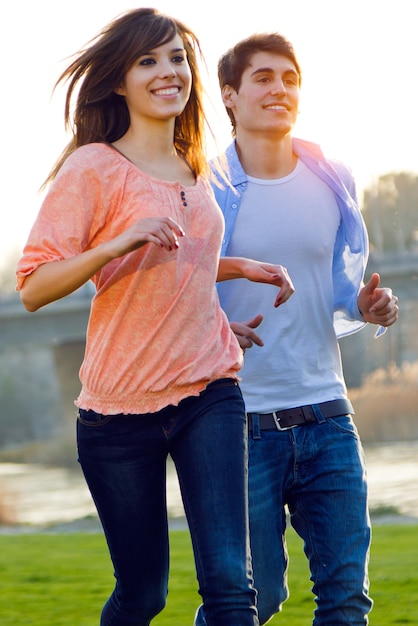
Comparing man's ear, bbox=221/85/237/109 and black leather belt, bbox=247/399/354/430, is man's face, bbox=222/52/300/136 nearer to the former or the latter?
man's ear, bbox=221/85/237/109

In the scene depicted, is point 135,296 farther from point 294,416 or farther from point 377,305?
point 377,305

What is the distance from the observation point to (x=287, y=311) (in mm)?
4172

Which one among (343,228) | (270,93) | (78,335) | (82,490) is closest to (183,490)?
(343,228)

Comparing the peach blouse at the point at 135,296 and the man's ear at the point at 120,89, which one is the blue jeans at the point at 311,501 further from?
the man's ear at the point at 120,89

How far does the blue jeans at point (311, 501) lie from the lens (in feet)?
13.2

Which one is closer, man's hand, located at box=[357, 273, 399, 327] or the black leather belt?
the black leather belt

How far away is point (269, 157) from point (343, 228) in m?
0.36

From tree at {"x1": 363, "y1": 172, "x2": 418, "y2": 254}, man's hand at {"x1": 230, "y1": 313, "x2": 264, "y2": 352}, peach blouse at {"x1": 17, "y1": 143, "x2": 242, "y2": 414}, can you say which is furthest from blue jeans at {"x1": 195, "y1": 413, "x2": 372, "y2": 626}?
tree at {"x1": 363, "y1": 172, "x2": 418, "y2": 254}

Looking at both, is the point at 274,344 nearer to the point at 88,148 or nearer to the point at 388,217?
the point at 88,148

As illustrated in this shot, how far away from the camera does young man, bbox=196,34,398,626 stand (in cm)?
405

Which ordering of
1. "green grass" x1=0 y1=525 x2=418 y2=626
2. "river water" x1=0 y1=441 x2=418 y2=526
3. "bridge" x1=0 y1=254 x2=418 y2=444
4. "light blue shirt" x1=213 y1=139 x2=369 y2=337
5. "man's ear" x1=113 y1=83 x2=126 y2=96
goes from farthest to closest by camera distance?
"bridge" x1=0 y1=254 x2=418 y2=444, "river water" x1=0 y1=441 x2=418 y2=526, "green grass" x1=0 y1=525 x2=418 y2=626, "light blue shirt" x1=213 y1=139 x2=369 y2=337, "man's ear" x1=113 y1=83 x2=126 y2=96

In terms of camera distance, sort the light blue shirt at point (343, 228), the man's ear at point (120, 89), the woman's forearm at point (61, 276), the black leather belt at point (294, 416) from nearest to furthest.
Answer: the woman's forearm at point (61, 276), the man's ear at point (120, 89), the black leather belt at point (294, 416), the light blue shirt at point (343, 228)

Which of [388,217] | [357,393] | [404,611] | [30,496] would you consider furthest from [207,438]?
[388,217]

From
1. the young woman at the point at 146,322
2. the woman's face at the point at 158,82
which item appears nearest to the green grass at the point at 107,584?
the young woman at the point at 146,322
